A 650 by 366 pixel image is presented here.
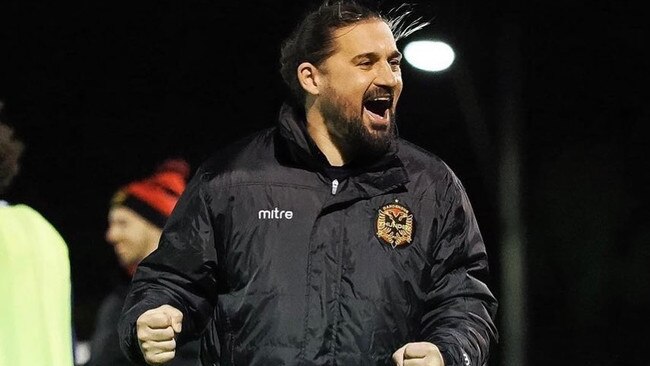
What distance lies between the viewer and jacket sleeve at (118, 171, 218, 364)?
406cm

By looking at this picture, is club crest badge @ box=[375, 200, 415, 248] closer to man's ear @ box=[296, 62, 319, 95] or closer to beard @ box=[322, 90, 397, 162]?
beard @ box=[322, 90, 397, 162]

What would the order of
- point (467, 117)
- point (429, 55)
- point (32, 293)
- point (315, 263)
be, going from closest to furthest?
point (32, 293), point (315, 263), point (429, 55), point (467, 117)

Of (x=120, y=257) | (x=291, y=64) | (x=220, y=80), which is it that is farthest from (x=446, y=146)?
(x=291, y=64)

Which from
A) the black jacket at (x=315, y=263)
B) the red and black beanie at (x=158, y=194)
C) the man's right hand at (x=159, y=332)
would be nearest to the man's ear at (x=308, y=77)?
the black jacket at (x=315, y=263)

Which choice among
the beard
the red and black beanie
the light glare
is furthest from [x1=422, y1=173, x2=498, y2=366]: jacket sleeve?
the light glare

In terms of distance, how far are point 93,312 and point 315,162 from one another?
17665mm

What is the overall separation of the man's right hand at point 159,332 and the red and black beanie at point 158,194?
90.4 inches

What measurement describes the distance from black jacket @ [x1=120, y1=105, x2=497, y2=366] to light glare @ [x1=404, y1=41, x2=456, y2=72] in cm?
622

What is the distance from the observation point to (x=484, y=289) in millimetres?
4105

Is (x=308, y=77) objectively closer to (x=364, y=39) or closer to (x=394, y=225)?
(x=364, y=39)

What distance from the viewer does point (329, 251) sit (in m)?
3.99

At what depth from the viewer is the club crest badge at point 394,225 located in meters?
4.02

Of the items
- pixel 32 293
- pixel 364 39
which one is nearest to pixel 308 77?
pixel 364 39

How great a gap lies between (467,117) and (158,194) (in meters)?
7.55
